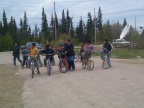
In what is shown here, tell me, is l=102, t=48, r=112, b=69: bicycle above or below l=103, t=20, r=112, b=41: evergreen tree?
below

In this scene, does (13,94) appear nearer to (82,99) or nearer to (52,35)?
(82,99)

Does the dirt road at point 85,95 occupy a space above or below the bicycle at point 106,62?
below

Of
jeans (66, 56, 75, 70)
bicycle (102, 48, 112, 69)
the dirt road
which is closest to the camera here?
the dirt road

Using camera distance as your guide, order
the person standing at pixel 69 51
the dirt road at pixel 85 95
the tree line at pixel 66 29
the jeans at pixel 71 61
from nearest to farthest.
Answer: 1. the dirt road at pixel 85 95
2. the person standing at pixel 69 51
3. the jeans at pixel 71 61
4. the tree line at pixel 66 29

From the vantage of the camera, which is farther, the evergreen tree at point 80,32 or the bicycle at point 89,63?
the evergreen tree at point 80,32

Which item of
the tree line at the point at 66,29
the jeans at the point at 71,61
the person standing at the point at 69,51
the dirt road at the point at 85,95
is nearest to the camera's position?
the dirt road at the point at 85,95

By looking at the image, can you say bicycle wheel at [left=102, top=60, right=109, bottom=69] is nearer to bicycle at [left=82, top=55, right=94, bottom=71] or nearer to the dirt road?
bicycle at [left=82, top=55, right=94, bottom=71]

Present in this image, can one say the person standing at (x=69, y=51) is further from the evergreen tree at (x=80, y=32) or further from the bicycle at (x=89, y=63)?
the evergreen tree at (x=80, y=32)

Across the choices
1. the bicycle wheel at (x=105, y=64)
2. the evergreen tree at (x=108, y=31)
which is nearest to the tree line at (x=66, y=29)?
the evergreen tree at (x=108, y=31)

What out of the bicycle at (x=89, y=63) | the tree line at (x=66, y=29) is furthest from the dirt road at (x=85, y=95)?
the tree line at (x=66, y=29)

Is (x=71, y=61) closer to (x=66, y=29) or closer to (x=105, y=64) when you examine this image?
(x=105, y=64)

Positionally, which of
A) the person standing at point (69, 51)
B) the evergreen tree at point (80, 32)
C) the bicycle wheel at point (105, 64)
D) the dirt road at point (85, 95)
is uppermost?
the evergreen tree at point (80, 32)

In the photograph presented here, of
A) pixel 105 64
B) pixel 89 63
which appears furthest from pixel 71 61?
pixel 105 64

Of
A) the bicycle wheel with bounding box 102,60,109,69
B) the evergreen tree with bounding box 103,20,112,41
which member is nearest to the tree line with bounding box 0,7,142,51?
the evergreen tree with bounding box 103,20,112,41
